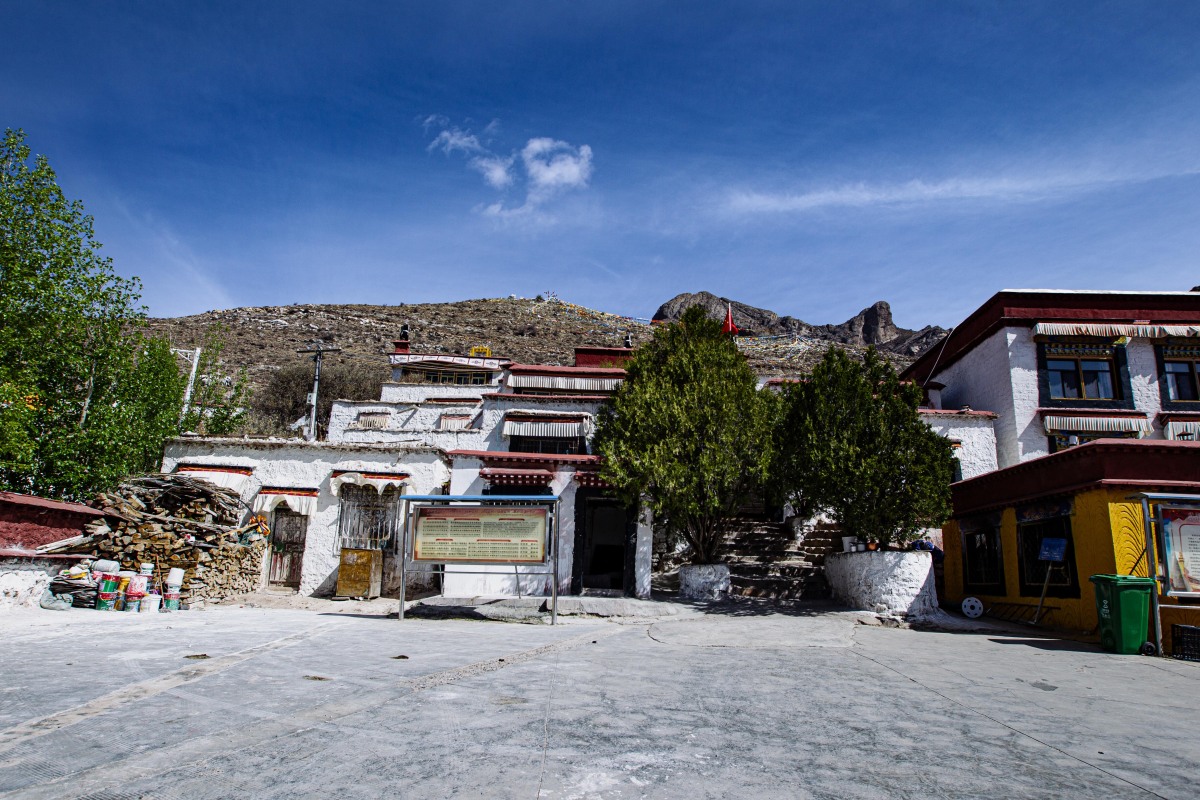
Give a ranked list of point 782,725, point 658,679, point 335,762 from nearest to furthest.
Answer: point 335,762 → point 782,725 → point 658,679

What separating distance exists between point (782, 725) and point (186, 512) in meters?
15.4

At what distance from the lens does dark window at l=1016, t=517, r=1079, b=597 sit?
Result: 547 inches

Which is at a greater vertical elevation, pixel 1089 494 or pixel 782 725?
pixel 1089 494

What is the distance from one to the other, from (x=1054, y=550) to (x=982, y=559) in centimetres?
346

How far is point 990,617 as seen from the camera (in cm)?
1616

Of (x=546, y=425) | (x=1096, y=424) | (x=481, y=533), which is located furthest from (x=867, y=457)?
(x=1096, y=424)

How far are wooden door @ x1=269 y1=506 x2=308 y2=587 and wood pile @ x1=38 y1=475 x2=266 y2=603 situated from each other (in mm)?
404

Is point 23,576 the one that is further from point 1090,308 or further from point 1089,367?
point 1090,308

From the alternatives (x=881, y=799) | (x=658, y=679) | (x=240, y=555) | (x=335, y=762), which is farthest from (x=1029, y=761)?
(x=240, y=555)

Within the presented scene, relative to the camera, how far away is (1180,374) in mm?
24750

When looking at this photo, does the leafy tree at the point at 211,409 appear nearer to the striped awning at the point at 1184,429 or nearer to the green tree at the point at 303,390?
the green tree at the point at 303,390

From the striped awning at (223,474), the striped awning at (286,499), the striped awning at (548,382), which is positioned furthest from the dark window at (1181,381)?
the striped awning at (223,474)

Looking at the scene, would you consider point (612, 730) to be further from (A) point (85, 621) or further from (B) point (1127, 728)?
(A) point (85, 621)

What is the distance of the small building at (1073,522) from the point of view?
1270 centimetres
